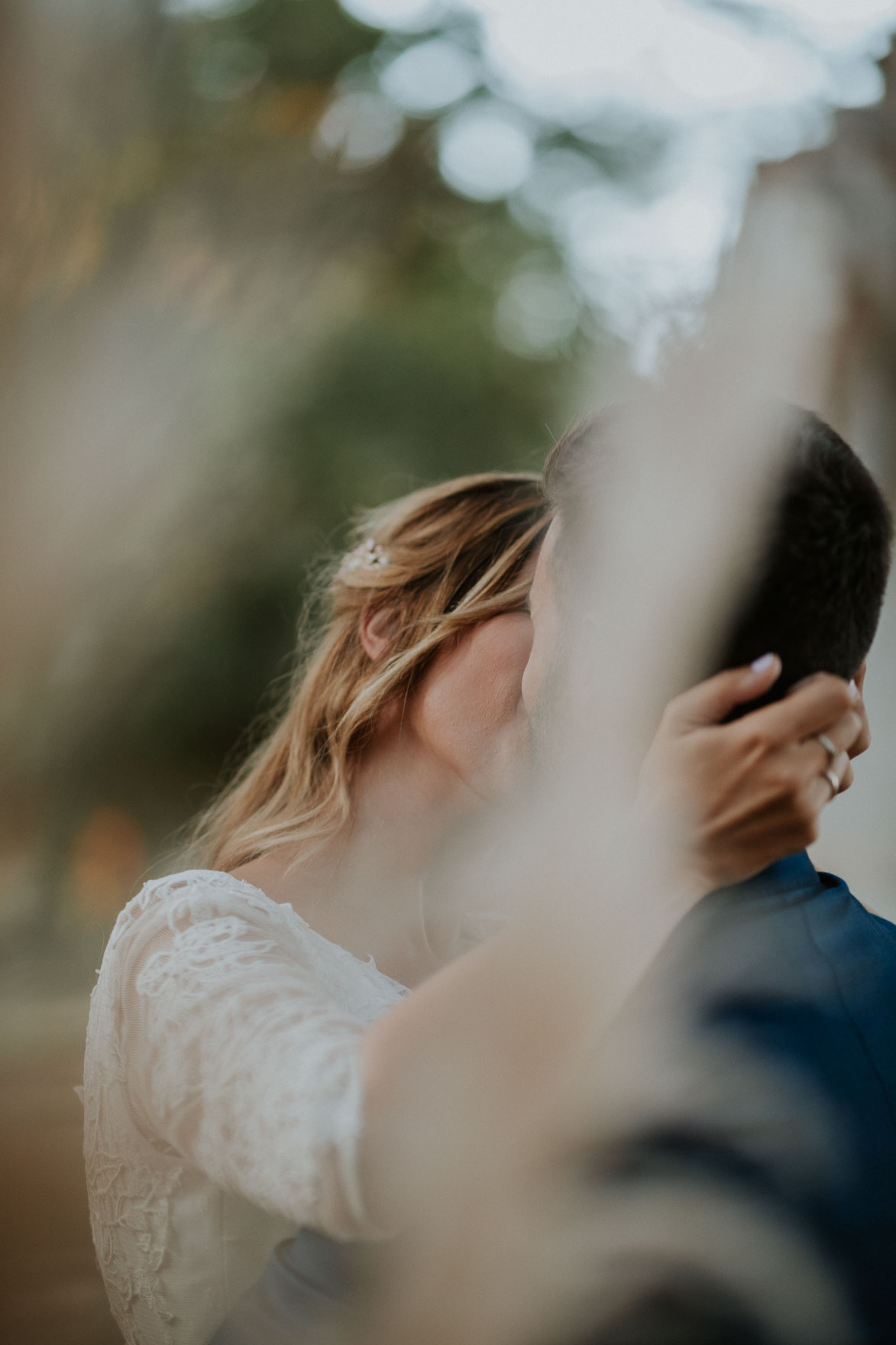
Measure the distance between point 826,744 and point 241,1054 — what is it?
1.05 feet

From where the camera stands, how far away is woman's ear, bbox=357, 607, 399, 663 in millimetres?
858

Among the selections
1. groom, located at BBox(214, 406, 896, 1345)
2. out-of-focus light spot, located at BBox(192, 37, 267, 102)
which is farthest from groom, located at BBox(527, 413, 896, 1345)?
out-of-focus light spot, located at BBox(192, 37, 267, 102)

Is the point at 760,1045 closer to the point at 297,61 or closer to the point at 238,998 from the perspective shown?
the point at 238,998

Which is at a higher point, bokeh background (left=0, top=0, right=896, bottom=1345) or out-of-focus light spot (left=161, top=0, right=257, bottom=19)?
out-of-focus light spot (left=161, top=0, right=257, bottom=19)

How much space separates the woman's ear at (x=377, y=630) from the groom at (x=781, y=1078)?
0.47 meters

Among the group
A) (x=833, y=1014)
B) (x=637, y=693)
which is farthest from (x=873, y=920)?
(x=637, y=693)

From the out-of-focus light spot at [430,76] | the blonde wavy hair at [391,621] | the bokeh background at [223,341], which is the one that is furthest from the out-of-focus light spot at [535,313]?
the blonde wavy hair at [391,621]

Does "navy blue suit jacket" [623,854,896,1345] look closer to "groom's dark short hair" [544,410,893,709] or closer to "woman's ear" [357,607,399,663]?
"groom's dark short hair" [544,410,893,709]

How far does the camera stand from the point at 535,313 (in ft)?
6.44

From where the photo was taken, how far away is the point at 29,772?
1108 millimetres

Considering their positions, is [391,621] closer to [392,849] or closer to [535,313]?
[392,849]

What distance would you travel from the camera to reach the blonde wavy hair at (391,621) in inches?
32.2

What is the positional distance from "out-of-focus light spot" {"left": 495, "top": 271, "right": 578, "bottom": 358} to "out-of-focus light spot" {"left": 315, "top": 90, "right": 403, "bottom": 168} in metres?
0.47

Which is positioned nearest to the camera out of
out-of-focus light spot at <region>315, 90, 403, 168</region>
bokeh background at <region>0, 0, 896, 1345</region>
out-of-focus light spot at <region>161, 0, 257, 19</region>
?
bokeh background at <region>0, 0, 896, 1345</region>
